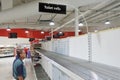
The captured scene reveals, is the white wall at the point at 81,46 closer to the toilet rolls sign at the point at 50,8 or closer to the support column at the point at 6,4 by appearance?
the toilet rolls sign at the point at 50,8

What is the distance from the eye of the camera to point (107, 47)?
101 inches

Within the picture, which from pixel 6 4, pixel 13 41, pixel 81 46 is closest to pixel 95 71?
pixel 81 46

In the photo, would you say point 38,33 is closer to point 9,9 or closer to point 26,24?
point 26,24

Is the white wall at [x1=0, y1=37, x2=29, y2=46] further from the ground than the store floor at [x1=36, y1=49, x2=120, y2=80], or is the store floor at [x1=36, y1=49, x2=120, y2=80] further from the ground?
the white wall at [x1=0, y1=37, x2=29, y2=46]

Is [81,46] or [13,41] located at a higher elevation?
[13,41]

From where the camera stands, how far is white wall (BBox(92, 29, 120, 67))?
91.9 inches

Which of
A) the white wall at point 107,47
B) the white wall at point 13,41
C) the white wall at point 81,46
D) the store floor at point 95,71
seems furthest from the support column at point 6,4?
the white wall at point 13,41

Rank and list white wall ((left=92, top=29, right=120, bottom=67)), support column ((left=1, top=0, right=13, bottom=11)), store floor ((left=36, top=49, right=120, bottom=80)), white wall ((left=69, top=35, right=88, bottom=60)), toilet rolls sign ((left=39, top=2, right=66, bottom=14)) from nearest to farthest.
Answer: store floor ((left=36, top=49, right=120, bottom=80)) < white wall ((left=92, top=29, right=120, bottom=67)) < white wall ((left=69, top=35, right=88, bottom=60)) < toilet rolls sign ((left=39, top=2, right=66, bottom=14)) < support column ((left=1, top=0, right=13, bottom=11))

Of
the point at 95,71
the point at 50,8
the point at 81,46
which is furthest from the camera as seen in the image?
the point at 50,8

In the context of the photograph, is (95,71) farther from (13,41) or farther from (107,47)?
(13,41)

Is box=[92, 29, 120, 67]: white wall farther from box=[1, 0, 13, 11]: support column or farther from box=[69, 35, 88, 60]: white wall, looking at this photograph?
box=[1, 0, 13, 11]: support column

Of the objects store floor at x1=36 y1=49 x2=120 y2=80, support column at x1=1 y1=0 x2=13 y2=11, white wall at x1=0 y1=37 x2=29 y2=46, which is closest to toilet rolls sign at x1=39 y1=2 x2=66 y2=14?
support column at x1=1 y1=0 x2=13 y2=11

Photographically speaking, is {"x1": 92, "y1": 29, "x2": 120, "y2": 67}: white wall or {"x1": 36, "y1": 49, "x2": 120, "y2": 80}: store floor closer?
{"x1": 36, "y1": 49, "x2": 120, "y2": 80}: store floor

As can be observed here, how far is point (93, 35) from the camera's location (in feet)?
10.4
